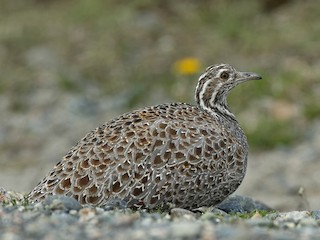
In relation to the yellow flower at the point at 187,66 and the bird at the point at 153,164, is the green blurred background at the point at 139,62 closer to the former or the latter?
the yellow flower at the point at 187,66

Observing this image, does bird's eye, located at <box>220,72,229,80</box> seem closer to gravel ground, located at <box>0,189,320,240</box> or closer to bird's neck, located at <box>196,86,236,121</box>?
bird's neck, located at <box>196,86,236,121</box>

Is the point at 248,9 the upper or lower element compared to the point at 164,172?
upper

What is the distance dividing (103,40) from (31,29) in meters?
1.69

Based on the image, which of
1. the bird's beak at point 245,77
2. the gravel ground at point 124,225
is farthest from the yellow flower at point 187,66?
the gravel ground at point 124,225

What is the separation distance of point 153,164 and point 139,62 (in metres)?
9.66

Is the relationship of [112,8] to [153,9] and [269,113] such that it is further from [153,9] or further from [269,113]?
[269,113]

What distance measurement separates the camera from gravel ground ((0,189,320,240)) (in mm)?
6650

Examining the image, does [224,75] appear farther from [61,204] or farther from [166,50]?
[166,50]

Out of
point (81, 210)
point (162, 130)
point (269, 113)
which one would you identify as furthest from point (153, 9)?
point (81, 210)

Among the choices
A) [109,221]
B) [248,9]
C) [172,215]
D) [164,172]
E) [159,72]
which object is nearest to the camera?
[109,221]

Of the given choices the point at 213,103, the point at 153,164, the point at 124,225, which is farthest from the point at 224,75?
the point at 124,225

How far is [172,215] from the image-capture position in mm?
8266

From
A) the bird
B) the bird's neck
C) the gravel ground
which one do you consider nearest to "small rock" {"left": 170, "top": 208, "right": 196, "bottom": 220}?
the gravel ground

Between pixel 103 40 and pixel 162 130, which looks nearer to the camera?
pixel 162 130
